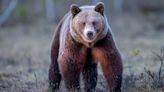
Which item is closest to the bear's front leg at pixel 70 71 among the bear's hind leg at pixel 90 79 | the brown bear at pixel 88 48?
the brown bear at pixel 88 48

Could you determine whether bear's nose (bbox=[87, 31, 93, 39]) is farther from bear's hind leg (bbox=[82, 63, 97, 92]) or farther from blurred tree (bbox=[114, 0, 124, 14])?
blurred tree (bbox=[114, 0, 124, 14])

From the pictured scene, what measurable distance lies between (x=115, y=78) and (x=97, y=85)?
1.59 metres

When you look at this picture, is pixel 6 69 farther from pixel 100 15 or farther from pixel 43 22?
pixel 43 22

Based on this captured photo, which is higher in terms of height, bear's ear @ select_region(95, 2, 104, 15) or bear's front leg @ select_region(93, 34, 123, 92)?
bear's ear @ select_region(95, 2, 104, 15)

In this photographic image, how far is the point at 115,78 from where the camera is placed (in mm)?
7727

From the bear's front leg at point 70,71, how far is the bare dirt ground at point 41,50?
78 centimetres

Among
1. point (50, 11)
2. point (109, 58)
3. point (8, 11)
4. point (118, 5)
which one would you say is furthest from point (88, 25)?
point (118, 5)

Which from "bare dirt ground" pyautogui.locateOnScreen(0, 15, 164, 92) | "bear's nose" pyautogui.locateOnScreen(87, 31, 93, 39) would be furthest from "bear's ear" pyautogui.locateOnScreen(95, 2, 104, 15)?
"bare dirt ground" pyautogui.locateOnScreen(0, 15, 164, 92)

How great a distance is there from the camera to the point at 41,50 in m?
17.1

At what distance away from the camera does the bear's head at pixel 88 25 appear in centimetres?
734

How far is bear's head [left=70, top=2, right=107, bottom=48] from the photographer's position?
24.1 ft

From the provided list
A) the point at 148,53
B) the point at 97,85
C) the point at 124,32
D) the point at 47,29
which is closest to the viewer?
the point at 97,85

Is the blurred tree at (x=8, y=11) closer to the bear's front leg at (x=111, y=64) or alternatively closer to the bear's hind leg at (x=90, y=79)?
the bear's hind leg at (x=90, y=79)

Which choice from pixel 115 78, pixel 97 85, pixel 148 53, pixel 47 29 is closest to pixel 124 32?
pixel 47 29
